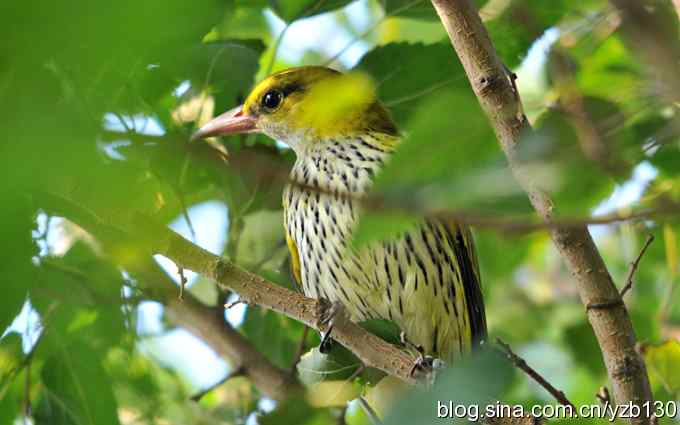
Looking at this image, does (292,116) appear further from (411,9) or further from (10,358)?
(10,358)

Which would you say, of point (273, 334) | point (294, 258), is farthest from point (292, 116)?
point (273, 334)

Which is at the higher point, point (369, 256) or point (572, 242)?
point (369, 256)

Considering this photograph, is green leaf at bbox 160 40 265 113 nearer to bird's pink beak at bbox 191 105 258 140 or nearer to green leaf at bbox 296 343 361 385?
bird's pink beak at bbox 191 105 258 140

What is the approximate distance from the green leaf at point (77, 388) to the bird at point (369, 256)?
0.81 metres

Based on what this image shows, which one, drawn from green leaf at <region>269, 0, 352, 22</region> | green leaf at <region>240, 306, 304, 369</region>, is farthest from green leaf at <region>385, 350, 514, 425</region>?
green leaf at <region>240, 306, 304, 369</region>

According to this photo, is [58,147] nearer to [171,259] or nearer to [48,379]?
[171,259]

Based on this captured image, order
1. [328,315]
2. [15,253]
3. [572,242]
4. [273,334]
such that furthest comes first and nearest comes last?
1. [273,334]
2. [328,315]
3. [572,242]
4. [15,253]

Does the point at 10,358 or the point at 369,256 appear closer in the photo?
the point at 10,358

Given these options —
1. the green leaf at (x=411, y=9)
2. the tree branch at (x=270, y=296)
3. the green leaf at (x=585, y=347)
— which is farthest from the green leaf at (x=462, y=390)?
the green leaf at (x=585, y=347)

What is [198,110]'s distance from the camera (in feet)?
11.5

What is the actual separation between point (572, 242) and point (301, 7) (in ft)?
4.42

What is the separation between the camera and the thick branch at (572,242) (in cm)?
229

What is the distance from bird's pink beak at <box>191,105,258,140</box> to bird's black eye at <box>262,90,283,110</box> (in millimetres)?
141

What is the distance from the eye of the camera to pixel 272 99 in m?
4.05
